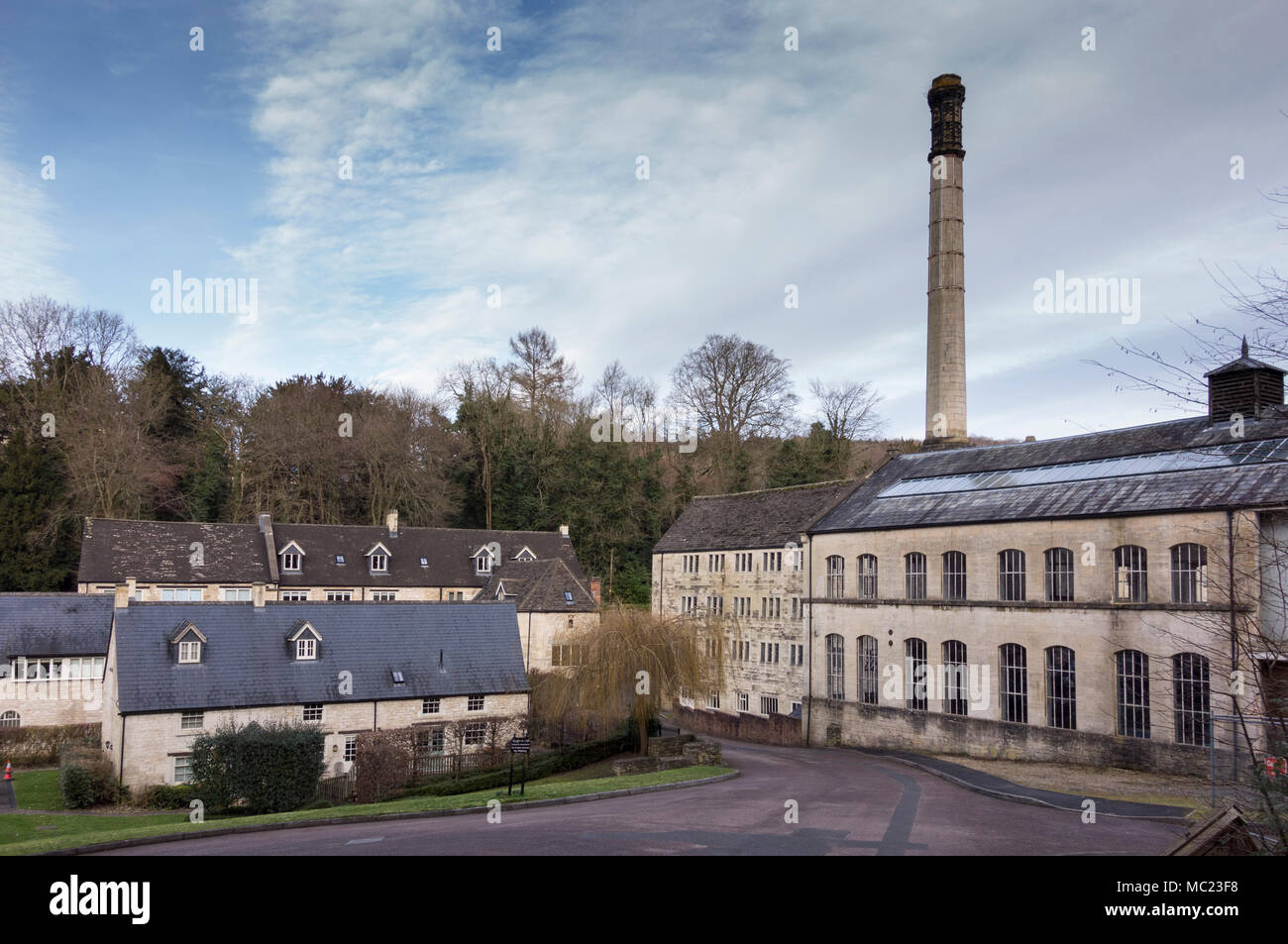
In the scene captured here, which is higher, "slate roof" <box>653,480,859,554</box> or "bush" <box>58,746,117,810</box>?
"slate roof" <box>653,480,859,554</box>

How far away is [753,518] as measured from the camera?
45500mm

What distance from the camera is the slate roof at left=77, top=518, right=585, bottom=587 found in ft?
156

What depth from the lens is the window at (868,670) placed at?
3359 centimetres

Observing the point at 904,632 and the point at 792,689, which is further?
the point at 792,689

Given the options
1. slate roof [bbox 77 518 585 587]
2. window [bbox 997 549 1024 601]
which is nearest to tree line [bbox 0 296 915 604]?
slate roof [bbox 77 518 585 587]

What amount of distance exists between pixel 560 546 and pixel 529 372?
18448 millimetres

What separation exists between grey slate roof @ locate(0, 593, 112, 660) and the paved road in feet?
92.2

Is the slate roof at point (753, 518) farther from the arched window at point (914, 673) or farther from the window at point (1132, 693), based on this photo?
the window at point (1132, 693)

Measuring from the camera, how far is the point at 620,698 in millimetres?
29875

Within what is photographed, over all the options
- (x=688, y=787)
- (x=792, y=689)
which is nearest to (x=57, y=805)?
(x=688, y=787)

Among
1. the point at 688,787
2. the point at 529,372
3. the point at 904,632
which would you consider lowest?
the point at 688,787

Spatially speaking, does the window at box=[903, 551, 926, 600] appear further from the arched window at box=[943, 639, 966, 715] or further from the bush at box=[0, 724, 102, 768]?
the bush at box=[0, 724, 102, 768]

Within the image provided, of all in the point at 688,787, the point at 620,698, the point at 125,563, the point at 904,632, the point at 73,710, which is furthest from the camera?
the point at 125,563
